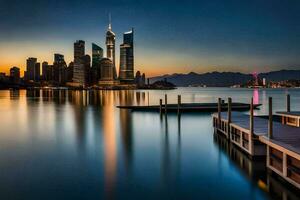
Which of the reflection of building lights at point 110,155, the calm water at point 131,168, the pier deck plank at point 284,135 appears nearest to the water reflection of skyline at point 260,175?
the calm water at point 131,168

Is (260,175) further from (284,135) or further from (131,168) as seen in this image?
(131,168)

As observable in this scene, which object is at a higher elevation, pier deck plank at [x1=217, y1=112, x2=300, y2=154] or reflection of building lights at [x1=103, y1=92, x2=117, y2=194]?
pier deck plank at [x1=217, y1=112, x2=300, y2=154]

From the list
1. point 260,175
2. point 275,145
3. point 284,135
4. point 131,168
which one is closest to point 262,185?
point 260,175

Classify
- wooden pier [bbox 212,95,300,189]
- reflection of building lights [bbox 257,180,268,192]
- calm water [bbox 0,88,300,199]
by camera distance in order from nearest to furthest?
1. wooden pier [bbox 212,95,300,189]
2. calm water [bbox 0,88,300,199]
3. reflection of building lights [bbox 257,180,268,192]

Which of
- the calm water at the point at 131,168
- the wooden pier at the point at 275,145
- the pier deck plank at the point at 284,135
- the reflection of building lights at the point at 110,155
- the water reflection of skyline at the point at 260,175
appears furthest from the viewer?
the reflection of building lights at the point at 110,155

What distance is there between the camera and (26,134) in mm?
22562

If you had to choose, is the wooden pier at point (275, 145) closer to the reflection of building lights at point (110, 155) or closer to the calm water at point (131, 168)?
the calm water at point (131, 168)

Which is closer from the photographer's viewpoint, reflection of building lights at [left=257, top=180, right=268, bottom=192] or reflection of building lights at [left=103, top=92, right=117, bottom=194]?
reflection of building lights at [left=257, top=180, right=268, bottom=192]

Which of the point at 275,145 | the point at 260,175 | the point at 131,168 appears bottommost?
the point at 131,168

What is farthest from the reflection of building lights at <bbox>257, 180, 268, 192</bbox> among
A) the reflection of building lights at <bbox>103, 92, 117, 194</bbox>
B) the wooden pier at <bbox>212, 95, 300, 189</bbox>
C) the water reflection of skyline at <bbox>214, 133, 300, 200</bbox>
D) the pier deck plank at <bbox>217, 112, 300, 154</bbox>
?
the reflection of building lights at <bbox>103, 92, 117, 194</bbox>

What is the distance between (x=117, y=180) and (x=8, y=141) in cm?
1182

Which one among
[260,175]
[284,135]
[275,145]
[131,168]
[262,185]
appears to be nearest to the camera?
[275,145]

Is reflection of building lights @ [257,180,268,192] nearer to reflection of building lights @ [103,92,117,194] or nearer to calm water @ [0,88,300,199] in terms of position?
calm water @ [0,88,300,199]

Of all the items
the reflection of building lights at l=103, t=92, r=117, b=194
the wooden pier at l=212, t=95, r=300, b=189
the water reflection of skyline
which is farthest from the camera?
the reflection of building lights at l=103, t=92, r=117, b=194
